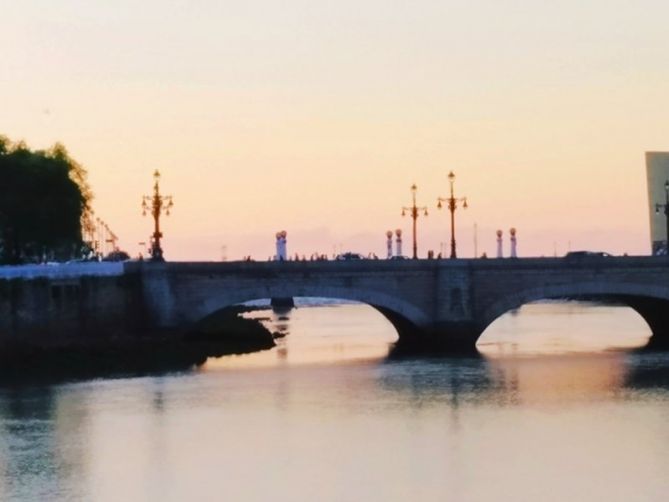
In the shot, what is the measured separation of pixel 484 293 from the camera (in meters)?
72.5

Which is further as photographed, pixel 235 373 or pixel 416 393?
pixel 235 373

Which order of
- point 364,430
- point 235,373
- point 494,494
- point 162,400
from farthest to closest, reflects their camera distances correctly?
point 235,373, point 162,400, point 364,430, point 494,494

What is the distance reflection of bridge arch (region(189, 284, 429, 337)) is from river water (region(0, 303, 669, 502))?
3.31 m

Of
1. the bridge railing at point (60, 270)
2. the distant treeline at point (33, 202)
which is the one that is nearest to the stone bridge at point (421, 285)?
the bridge railing at point (60, 270)

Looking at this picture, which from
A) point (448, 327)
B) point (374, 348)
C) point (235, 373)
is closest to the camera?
point (235, 373)

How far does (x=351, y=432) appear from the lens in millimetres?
44156

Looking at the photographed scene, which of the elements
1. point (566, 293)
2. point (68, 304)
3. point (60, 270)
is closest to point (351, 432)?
point (68, 304)

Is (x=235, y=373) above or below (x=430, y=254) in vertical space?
below

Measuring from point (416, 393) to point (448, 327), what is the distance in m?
18.4

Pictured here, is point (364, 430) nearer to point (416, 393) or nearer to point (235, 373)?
point (416, 393)

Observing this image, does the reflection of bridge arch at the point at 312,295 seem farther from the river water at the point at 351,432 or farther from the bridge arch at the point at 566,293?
the river water at the point at 351,432

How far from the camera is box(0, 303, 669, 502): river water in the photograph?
120 ft

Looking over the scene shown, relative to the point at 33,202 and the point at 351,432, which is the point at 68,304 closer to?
the point at 33,202

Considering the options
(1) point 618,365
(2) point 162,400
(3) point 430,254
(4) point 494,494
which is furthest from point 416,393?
(3) point 430,254
